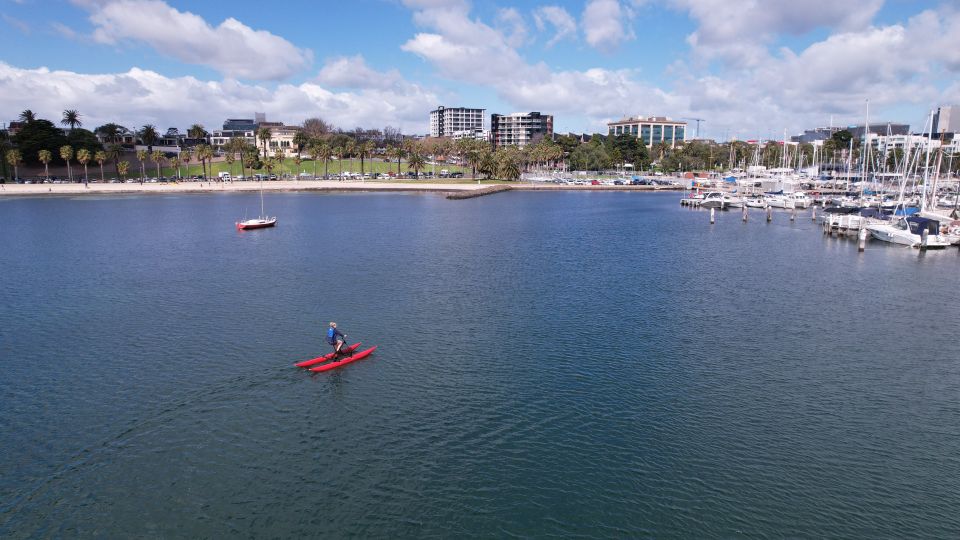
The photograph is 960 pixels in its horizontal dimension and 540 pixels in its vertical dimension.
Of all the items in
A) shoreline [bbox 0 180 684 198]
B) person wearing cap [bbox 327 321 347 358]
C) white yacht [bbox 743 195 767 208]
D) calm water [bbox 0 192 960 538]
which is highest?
shoreline [bbox 0 180 684 198]

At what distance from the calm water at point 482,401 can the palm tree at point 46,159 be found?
454ft

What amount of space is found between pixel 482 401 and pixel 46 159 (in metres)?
205

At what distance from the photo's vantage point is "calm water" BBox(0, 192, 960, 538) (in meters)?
25.8

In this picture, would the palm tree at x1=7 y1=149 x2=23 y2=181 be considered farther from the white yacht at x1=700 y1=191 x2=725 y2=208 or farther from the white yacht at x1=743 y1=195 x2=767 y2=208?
the white yacht at x1=743 y1=195 x2=767 y2=208

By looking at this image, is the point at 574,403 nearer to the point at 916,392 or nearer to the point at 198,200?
the point at 916,392

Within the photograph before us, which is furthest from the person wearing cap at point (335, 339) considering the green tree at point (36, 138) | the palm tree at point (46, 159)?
the green tree at point (36, 138)

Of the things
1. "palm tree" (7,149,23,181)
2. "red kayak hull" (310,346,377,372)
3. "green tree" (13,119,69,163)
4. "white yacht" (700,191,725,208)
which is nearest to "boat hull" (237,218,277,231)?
"red kayak hull" (310,346,377,372)

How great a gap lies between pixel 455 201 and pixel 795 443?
137 metres

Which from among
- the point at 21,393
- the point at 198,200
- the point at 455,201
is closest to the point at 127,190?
the point at 198,200

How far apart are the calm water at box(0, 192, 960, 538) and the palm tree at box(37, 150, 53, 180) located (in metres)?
138

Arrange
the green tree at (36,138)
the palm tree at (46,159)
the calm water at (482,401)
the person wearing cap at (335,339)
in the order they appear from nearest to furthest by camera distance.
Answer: the calm water at (482,401)
the person wearing cap at (335,339)
the palm tree at (46,159)
the green tree at (36,138)

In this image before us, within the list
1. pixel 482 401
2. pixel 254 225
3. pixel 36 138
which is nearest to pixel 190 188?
pixel 36 138

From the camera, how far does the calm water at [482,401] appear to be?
84.6ft

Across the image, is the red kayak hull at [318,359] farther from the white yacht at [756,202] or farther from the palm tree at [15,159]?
the palm tree at [15,159]
